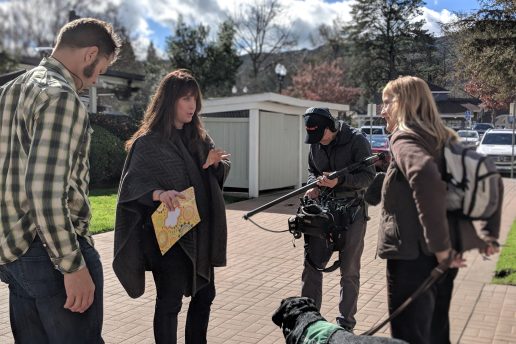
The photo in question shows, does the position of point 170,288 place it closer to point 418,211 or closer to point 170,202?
point 170,202

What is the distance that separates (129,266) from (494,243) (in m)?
2.06

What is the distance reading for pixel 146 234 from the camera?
3.36 metres

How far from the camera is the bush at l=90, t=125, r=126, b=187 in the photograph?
14758 mm

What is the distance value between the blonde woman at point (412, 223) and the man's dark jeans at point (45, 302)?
1.46m

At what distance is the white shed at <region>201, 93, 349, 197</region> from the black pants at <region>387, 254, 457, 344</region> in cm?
1079

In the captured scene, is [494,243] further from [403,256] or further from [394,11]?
[394,11]

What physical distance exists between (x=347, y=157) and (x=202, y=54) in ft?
106

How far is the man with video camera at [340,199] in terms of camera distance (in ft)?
13.4

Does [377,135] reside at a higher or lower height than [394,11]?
lower

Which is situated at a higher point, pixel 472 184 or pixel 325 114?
pixel 325 114

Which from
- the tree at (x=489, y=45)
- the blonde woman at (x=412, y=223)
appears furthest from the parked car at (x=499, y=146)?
the blonde woman at (x=412, y=223)

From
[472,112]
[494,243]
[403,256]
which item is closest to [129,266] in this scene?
[403,256]

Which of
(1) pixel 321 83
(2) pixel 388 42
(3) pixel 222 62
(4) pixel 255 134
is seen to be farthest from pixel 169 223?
(1) pixel 321 83

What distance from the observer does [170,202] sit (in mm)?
3182
